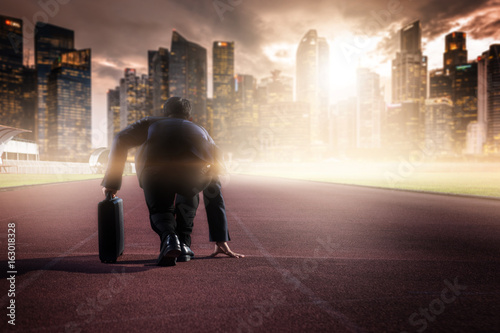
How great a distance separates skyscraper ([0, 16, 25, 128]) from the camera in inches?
6065

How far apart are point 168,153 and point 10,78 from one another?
224 meters

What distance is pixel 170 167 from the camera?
3746mm

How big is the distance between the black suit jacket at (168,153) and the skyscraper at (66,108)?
666 feet

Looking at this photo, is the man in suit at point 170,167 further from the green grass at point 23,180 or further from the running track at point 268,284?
the green grass at point 23,180

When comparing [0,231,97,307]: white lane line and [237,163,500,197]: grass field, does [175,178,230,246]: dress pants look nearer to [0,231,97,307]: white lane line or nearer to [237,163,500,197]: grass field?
[0,231,97,307]: white lane line

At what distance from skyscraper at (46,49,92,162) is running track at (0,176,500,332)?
20239 centimetres

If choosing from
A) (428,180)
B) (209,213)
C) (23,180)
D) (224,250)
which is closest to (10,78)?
(23,180)

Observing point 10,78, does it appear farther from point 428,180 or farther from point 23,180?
point 428,180

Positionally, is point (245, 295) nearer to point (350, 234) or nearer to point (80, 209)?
point (350, 234)

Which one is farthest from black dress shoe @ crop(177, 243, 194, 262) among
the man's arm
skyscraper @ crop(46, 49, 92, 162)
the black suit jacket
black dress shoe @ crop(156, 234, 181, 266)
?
skyscraper @ crop(46, 49, 92, 162)

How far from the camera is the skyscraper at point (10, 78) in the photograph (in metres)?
154

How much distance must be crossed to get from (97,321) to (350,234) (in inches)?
206

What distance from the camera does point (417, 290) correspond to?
3230 millimetres

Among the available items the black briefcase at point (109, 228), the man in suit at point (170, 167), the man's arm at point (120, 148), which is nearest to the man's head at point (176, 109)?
the man in suit at point (170, 167)
